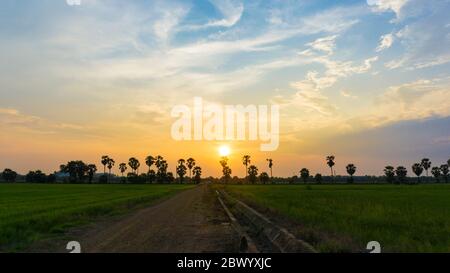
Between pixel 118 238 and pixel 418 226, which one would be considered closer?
pixel 118 238

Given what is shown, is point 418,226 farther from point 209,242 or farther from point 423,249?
point 209,242

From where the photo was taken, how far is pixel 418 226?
19.7 metres
